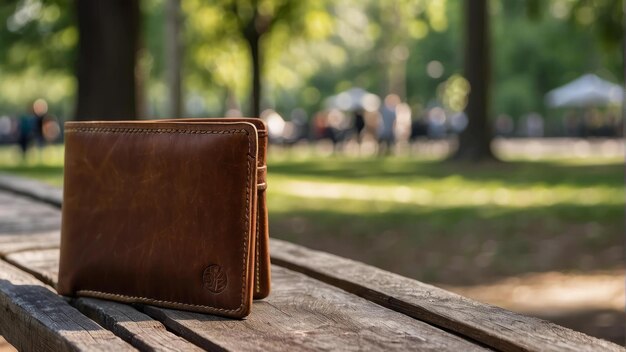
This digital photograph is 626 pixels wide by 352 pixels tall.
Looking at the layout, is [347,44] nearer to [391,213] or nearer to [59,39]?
[59,39]

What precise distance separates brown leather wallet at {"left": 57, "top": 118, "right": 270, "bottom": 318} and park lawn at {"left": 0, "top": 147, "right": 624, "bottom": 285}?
16.0 ft

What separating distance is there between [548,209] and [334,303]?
32.6 feet

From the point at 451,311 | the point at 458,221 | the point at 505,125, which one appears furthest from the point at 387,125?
Result: the point at 505,125

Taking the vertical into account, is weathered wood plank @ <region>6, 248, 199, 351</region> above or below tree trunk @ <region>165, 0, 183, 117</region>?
below

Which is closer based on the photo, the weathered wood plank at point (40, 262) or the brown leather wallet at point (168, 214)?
the brown leather wallet at point (168, 214)

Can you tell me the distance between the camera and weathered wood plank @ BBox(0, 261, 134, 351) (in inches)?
85.7

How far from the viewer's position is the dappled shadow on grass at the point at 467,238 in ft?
26.5

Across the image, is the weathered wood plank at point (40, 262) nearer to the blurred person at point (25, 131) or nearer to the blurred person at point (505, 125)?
the blurred person at point (25, 131)

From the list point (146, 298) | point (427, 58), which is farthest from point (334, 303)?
point (427, 58)

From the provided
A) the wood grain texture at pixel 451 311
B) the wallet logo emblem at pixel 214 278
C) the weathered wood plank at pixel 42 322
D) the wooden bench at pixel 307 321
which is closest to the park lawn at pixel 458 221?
the wood grain texture at pixel 451 311

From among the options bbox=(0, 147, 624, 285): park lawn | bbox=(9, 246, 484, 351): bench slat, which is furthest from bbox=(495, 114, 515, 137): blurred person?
bbox=(9, 246, 484, 351): bench slat

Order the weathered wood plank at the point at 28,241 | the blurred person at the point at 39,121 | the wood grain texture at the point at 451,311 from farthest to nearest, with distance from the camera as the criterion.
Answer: the blurred person at the point at 39,121 < the weathered wood plank at the point at 28,241 < the wood grain texture at the point at 451,311

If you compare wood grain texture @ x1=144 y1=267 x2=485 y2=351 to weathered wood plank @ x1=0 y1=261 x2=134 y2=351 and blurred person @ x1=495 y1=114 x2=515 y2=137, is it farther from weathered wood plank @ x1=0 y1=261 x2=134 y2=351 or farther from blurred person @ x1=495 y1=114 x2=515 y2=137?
blurred person @ x1=495 y1=114 x2=515 y2=137

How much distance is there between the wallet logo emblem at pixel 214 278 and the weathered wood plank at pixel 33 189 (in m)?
3.14
